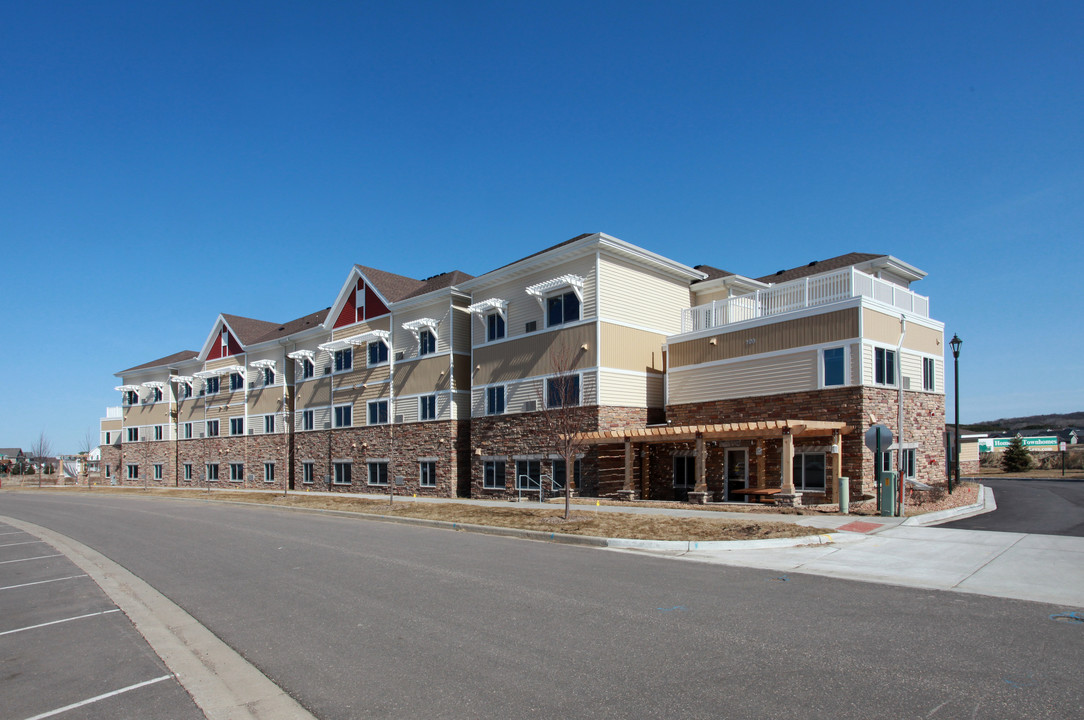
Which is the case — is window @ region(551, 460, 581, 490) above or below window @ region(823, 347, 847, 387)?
below

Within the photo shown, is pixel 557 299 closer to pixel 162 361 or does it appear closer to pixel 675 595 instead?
pixel 675 595

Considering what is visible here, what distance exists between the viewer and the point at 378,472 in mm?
36500

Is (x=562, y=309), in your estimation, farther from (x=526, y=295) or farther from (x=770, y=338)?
(x=770, y=338)

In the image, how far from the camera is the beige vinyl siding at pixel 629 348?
25922 millimetres

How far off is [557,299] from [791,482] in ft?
39.9

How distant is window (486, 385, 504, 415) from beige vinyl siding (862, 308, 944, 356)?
49.2 ft

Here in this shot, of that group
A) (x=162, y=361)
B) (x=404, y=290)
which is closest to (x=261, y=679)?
(x=404, y=290)

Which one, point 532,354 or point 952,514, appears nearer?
point 952,514

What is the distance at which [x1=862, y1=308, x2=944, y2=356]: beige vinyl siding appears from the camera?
21.1 meters

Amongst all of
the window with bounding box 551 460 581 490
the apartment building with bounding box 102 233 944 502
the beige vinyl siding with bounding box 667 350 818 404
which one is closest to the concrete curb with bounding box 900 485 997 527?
the apartment building with bounding box 102 233 944 502

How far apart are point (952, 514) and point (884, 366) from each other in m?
5.69

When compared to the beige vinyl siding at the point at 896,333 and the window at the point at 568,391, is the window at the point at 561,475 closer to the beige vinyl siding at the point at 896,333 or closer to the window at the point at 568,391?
the window at the point at 568,391

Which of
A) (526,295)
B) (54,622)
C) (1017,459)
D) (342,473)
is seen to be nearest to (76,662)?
(54,622)

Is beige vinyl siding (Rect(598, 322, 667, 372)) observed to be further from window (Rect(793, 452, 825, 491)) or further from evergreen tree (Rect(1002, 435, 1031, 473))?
evergreen tree (Rect(1002, 435, 1031, 473))
